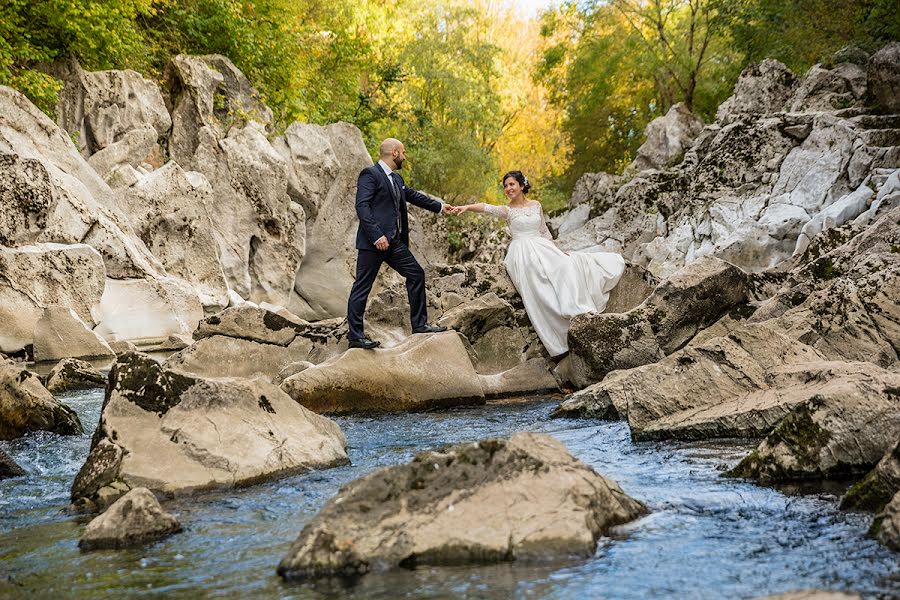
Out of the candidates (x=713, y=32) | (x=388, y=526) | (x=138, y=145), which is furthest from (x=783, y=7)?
(x=388, y=526)

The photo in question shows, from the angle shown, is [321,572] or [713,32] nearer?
[321,572]

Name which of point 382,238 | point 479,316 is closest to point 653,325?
point 479,316

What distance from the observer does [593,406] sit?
871 centimetres

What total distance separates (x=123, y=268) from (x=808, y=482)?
1652 centimetres

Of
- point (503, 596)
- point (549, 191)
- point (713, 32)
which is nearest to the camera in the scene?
point (503, 596)

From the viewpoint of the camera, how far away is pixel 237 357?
37.4 ft

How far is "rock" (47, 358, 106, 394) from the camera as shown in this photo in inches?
452

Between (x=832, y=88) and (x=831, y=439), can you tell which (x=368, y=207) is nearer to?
(x=831, y=439)

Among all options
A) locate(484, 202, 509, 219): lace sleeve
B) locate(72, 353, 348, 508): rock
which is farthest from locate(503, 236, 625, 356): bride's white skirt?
locate(72, 353, 348, 508): rock

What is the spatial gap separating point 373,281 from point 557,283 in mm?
2607

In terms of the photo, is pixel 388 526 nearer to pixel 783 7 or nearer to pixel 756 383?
pixel 756 383

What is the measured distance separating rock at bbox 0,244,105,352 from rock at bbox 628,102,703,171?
2318cm

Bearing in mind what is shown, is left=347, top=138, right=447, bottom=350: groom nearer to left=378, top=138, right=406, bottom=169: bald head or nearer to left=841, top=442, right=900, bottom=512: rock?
left=378, top=138, right=406, bottom=169: bald head

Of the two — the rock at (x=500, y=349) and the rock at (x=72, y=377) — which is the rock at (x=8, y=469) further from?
the rock at (x=500, y=349)
